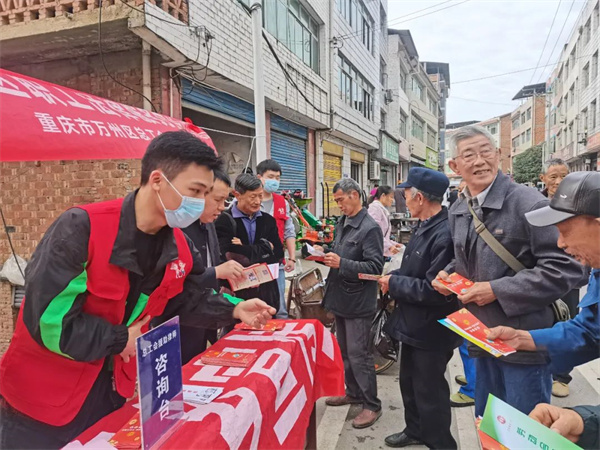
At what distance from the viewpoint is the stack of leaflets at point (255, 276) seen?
2506 millimetres

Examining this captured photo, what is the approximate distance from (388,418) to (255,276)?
1732 mm

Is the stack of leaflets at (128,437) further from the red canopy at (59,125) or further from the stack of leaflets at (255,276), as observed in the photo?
the red canopy at (59,125)

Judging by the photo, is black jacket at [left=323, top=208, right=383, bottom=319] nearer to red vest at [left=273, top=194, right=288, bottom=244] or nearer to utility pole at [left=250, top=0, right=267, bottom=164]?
red vest at [left=273, top=194, right=288, bottom=244]

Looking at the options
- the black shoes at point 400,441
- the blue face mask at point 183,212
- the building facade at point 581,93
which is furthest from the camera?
the building facade at point 581,93

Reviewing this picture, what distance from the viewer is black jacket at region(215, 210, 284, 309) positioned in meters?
3.36

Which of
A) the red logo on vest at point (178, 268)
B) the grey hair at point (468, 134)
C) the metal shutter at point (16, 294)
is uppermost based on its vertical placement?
the grey hair at point (468, 134)

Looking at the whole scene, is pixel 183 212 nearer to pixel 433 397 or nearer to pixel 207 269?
pixel 207 269

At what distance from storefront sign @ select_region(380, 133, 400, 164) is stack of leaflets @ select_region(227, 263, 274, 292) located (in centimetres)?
1840

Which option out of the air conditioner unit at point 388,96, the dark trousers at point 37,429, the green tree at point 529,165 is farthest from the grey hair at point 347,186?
the green tree at point 529,165

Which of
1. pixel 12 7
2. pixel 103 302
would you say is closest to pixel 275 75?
pixel 12 7

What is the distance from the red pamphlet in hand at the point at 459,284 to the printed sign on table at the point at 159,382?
4.70 feet

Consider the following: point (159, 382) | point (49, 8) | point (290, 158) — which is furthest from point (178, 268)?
point (290, 158)

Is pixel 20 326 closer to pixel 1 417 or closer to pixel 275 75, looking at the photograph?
pixel 1 417

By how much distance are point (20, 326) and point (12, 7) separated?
626 cm
